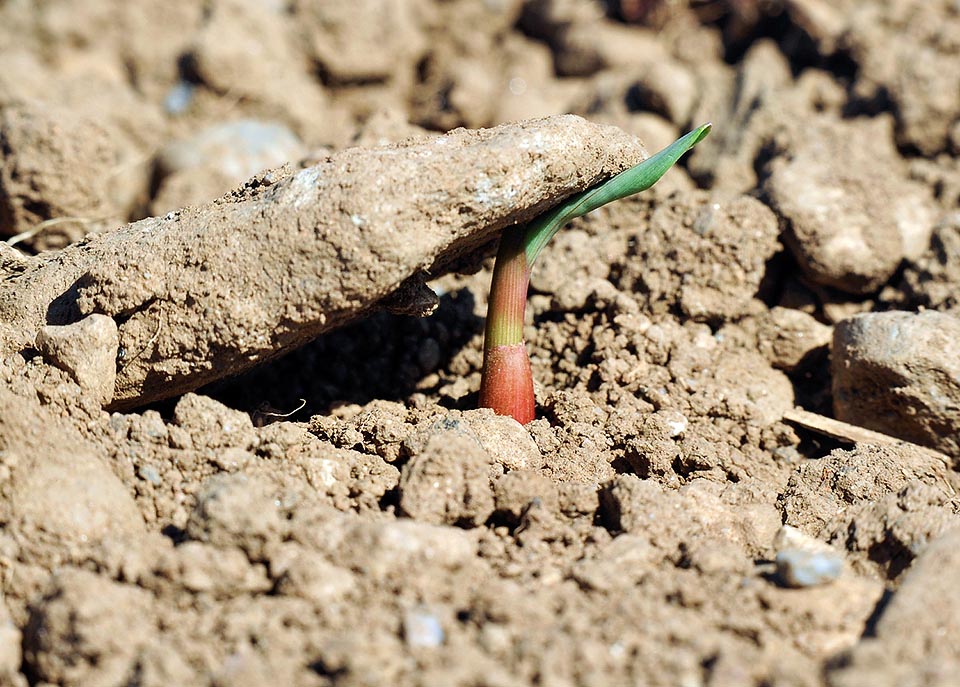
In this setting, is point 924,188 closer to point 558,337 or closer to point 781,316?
point 781,316

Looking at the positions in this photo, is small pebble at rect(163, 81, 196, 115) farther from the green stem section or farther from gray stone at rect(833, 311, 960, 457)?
gray stone at rect(833, 311, 960, 457)

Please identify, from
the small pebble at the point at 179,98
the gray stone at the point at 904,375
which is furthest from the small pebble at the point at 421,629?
the small pebble at the point at 179,98

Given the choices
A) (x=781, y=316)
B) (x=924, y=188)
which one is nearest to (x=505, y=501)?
(x=781, y=316)

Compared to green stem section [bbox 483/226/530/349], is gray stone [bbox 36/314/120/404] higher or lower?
lower

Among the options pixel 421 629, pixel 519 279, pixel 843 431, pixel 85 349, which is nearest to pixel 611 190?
pixel 519 279

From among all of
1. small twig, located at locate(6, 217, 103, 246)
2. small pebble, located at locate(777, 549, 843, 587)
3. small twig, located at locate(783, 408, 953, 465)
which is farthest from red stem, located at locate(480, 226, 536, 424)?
small twig, located at locate(6, 217, 103, 246)

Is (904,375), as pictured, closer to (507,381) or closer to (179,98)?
(507,381)

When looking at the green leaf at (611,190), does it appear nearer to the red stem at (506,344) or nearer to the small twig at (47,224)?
the red stem at (506,344)
